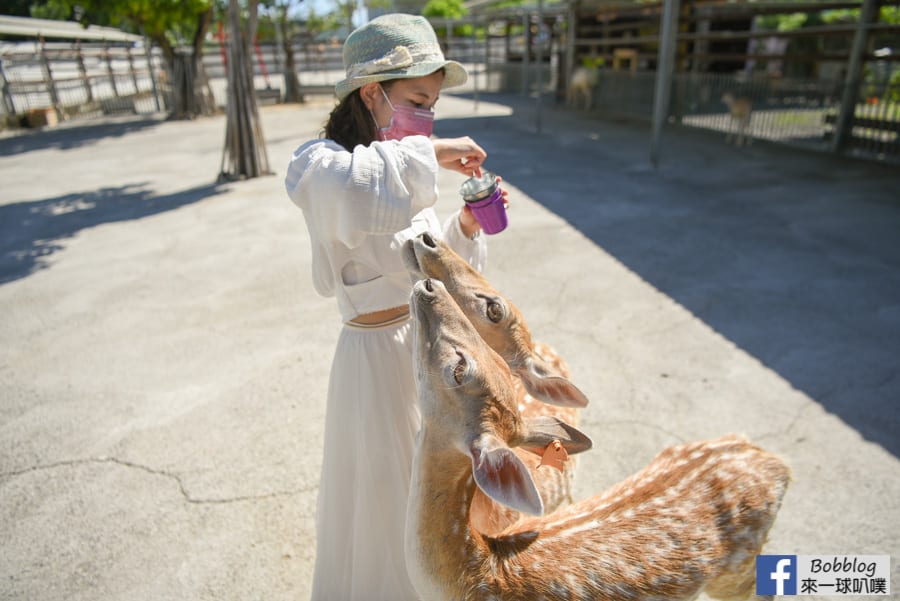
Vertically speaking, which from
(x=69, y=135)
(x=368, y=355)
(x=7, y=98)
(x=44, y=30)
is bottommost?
(x=69, y=135)

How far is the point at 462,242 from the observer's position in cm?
222

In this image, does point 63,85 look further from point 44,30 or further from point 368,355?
point 368,355

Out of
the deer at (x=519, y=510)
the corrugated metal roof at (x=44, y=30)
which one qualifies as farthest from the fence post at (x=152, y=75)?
the deer at (x=519, y=510)

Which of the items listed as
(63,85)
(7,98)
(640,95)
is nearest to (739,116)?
(640,95)

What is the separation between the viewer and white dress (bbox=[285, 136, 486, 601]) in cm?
165

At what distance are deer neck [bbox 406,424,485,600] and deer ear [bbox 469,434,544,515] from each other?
0.65 ft

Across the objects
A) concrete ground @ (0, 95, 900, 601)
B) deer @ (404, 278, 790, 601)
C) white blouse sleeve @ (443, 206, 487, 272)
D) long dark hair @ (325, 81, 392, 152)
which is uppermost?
long dark hair @ (325, 81, 392, 152)

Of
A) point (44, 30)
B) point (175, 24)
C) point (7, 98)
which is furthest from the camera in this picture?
point (44, 30)

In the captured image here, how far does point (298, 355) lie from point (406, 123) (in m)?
2.97

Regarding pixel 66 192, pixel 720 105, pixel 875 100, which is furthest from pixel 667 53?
pixel 66 192

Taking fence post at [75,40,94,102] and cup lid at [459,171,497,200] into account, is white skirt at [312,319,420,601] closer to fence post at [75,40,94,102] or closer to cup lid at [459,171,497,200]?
cup lid at [459,171,497,200]

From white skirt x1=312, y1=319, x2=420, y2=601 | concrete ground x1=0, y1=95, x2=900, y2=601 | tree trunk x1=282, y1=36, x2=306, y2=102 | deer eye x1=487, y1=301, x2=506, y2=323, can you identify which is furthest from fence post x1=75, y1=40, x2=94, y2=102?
deer eye x1=487, y1=301, x2=506, y2=323

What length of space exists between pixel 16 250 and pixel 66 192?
135 inches

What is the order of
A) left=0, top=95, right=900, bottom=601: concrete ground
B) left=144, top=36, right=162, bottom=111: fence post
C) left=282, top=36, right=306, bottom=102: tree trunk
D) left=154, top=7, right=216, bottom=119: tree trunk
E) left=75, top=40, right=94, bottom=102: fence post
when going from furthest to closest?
left=282, top=36, right=306, bottom=102: tree trunk < left=144, top=36, right=162, bottom=111: fence post < left=75, top=40, right=94, bottom=102: fence post < left=154, top=7, right=216, bottom=119: tree trunk < left=0, top=95, right=900, bottom=601: concrete ground
